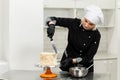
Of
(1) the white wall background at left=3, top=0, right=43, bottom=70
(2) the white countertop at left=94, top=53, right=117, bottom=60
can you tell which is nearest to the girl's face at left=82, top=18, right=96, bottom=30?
(1) the white wall background at left=3, top=0, right=43, bottom=70

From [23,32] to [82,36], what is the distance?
63 cm

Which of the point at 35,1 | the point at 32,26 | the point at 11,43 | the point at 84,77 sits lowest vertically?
the point at 84,77

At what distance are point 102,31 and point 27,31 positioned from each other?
1.50m

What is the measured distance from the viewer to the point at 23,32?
101 inches

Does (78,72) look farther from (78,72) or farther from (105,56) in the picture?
(105,56)

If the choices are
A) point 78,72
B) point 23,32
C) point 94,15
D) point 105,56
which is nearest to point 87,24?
point 94,15

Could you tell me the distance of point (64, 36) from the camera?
3.62 meters

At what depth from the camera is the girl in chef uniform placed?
2.09 m

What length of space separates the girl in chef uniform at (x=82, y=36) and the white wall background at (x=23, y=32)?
0.37 m

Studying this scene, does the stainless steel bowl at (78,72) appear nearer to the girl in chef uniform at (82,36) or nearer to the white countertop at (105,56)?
the girl in chef uniform at (82,36)

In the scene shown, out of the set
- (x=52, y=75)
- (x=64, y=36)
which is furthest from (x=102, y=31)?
(x=52, y=75)

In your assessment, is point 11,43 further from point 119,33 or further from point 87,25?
point 119,33

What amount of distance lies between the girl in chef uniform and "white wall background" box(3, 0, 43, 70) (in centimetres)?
37

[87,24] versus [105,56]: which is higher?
[87,24]
